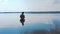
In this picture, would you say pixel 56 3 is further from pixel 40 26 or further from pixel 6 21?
pixel 6 21

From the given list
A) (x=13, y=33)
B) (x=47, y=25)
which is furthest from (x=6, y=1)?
(x=47, y=25)

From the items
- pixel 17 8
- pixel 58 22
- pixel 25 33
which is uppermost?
pixel 17 8

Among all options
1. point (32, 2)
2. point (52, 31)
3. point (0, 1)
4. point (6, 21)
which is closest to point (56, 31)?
point (52, 31)

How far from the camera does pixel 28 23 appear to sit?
37.1 inches

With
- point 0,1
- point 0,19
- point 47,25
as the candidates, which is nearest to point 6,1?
point 0,1

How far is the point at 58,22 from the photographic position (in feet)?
3.14

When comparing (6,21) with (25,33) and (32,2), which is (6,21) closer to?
(25,33)

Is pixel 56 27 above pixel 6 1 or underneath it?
underneath

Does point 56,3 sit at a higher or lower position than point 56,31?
higher

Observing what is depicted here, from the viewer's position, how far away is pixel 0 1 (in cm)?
96

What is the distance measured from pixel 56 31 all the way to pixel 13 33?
45cm

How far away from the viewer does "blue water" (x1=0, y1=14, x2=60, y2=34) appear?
0.94 m

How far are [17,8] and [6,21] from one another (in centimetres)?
18

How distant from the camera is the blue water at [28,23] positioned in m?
0.94
